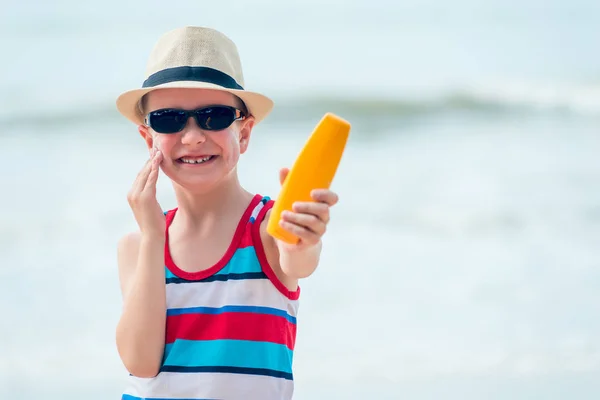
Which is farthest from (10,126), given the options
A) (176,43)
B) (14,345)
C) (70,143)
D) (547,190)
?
(176,43)

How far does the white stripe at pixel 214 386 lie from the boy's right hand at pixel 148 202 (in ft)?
1.12

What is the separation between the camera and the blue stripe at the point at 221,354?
2.02 meters

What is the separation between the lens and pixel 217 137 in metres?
2.09

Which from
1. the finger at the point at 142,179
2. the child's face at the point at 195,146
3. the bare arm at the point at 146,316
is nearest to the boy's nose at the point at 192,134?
the child's face at the point at 195,146

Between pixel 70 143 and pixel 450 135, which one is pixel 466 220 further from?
pixel 70 143

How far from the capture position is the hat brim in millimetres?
Answer: 2055

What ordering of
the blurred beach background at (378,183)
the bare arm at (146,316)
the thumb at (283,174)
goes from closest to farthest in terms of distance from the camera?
the thumb at (283,174)
the bare arm at (146,316)
the blurred beach background at (378,183)

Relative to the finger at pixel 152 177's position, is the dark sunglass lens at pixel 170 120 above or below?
above

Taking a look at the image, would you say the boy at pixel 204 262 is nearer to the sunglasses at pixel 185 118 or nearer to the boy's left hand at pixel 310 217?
the sunglasses at pixel 185 118

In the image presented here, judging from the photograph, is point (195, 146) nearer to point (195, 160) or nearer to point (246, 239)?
point (195, 160)

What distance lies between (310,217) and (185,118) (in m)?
0.50

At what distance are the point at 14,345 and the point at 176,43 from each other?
2919 millimetres

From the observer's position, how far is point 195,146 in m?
2.07

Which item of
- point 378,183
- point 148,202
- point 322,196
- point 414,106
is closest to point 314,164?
point 322,196
